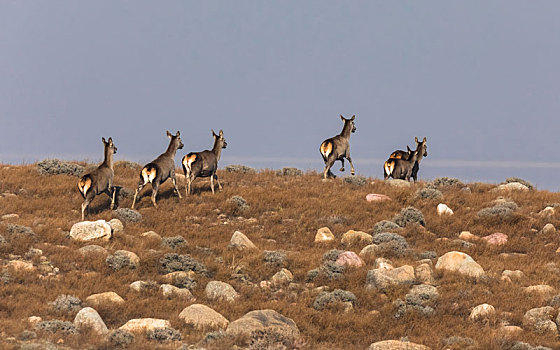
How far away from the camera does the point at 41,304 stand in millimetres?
11812

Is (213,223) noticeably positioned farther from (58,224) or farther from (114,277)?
(114,277)

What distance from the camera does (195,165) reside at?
77.3 ft

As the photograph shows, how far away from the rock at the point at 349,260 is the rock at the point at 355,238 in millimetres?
2259

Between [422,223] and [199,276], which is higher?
[422,223]

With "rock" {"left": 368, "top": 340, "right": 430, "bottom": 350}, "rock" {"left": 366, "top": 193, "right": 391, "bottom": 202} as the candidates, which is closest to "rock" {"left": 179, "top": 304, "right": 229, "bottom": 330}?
"rock" {"left": 368, "top": 340, "right": 430, "bottom": 350}

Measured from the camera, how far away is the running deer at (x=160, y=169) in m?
21.7

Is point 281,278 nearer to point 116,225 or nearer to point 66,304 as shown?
point 66,304

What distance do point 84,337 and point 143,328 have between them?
3.37 ft

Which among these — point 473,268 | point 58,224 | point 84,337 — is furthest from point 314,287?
point 58,224

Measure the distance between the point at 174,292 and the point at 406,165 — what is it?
16408 mm

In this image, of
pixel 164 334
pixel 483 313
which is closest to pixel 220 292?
pixel 164 334

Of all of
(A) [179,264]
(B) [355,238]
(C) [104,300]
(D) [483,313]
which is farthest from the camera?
(B) [355,238]

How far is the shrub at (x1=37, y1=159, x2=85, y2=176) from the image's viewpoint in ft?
85.7

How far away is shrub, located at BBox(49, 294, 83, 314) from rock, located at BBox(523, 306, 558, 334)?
8.82m
